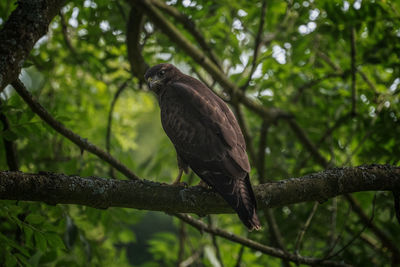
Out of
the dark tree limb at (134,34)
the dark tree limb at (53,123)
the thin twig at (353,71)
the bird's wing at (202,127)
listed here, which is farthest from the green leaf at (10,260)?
the thin twig at (353,71)

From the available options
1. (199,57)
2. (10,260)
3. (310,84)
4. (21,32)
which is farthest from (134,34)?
(10,260)

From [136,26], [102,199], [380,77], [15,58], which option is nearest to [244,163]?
[102,199]

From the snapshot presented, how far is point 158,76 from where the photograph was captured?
4.76 m

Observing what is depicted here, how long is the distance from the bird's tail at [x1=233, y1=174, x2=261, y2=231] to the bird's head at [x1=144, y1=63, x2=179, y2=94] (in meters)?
1.96

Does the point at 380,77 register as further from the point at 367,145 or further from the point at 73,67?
the point at 73,67

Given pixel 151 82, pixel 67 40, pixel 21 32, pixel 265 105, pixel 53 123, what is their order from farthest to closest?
pixel 265 105, pixel 67 40, pixel 151 82, pixel 53 123, pixel 21 32

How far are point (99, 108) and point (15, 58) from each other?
454 cm

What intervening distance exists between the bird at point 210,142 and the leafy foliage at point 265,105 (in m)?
0.91

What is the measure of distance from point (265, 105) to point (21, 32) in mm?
3838

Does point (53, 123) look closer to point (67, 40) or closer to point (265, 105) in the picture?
point (67, 40)

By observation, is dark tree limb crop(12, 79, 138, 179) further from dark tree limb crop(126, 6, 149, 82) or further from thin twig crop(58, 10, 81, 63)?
thin twig crop(58, 10, 81, 63)

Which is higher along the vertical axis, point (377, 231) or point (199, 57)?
point (199, 57)

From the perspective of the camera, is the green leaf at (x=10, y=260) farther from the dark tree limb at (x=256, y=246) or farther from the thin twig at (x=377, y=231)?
the thin twig at (x=377, y=231)

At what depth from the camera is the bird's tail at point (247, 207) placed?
3.05 metres
